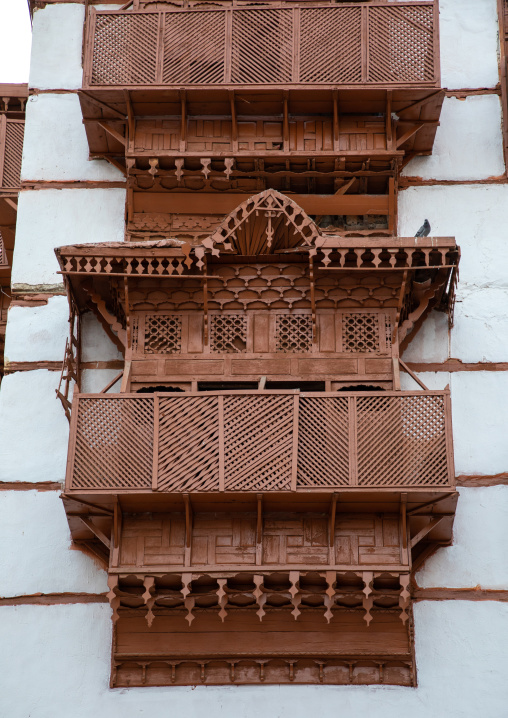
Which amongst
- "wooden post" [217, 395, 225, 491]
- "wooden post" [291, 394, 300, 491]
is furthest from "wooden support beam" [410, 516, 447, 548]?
"wooden post" [217, 395, 225, 491]

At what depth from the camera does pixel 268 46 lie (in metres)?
15.1

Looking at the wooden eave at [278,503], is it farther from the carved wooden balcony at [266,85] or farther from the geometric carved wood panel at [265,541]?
the carved wooden balcony at [266,85]

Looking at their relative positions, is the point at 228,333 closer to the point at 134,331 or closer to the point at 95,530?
the point at 134,331

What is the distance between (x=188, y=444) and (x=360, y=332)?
7.86ft

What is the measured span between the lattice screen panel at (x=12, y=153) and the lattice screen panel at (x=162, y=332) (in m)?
4.65

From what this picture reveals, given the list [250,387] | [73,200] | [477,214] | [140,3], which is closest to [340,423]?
[250,387]

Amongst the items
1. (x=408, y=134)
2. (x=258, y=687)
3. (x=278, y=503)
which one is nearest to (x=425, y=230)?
(x=408, y=134)

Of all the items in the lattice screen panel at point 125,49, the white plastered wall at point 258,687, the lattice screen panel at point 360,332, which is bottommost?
the white plastered wall at point 258,687

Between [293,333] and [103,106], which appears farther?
[103,106]

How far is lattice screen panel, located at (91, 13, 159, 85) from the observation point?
15.0 meters

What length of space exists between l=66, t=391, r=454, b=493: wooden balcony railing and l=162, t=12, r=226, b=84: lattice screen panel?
407 centimetres

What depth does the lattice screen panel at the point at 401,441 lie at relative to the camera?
41.9 feet

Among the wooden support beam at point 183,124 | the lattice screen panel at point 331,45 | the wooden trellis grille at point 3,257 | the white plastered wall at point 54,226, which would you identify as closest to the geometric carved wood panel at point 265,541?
the white plastered wall at point 54,226

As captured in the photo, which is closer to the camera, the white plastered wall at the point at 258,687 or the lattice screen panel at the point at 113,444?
the lattice screen panel at the point at 113,444
